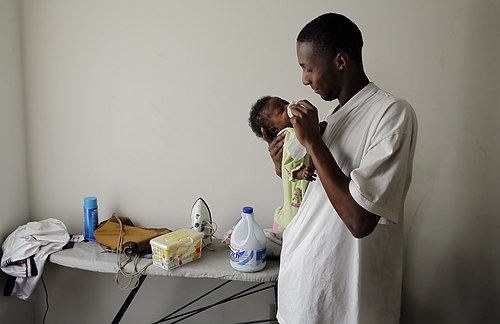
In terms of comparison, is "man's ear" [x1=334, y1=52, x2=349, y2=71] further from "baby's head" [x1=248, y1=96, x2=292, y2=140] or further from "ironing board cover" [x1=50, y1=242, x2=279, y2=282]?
"ironing board cover" [x1=50, y1=242, x2=279, y2=282]

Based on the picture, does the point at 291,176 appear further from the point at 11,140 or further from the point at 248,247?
the point at 11,140

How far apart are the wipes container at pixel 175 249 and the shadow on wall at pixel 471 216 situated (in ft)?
3.65

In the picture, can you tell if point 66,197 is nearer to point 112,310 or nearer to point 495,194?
point 112,310

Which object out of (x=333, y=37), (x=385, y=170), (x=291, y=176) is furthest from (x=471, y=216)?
(x=333, y=37)

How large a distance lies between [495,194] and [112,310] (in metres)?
2.12

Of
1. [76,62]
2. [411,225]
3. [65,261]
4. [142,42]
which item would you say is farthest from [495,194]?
[76,62]

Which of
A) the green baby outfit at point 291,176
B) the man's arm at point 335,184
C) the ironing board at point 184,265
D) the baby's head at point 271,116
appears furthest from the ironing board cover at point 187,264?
the man's arm at point 335,184

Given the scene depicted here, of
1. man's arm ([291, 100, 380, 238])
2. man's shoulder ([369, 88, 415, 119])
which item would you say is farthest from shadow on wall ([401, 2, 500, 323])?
man's arm ([291, 100, 380, 238])

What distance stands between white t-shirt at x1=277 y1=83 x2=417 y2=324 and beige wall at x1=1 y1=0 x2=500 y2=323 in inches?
32.9

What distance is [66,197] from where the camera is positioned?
198 centimetres

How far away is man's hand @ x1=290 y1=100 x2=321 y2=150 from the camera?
34.9 inches

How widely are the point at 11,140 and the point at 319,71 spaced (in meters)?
1.70

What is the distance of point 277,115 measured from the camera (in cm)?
139

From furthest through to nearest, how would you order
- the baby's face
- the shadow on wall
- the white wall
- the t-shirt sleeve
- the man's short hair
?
the white wall, the shadow on wall, the baby's face, the man's short hair, the t-shirt sleeve
